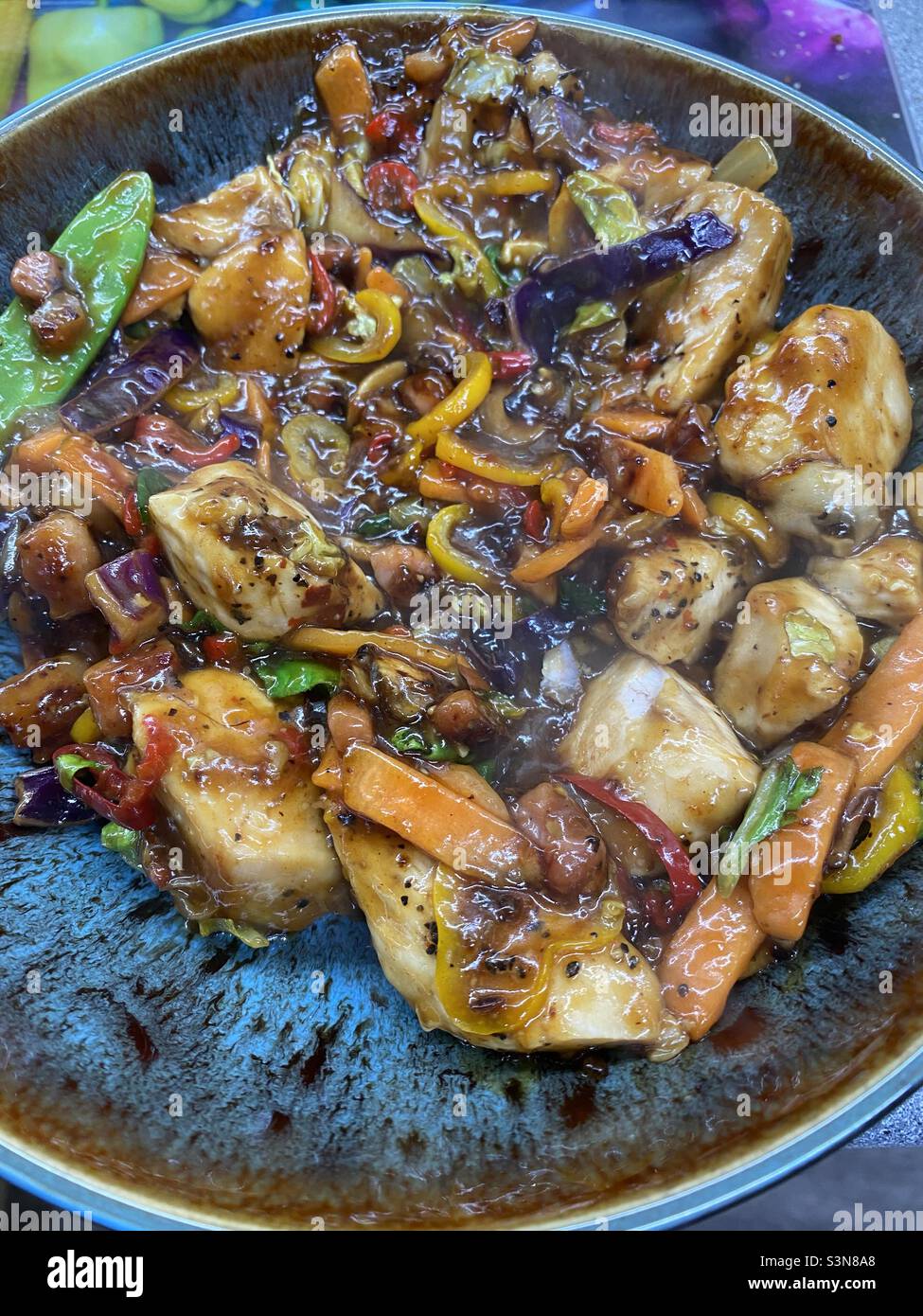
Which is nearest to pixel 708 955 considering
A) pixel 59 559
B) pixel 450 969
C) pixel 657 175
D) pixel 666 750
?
pixel 666 750

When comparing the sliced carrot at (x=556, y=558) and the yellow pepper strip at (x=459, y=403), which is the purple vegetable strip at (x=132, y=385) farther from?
the sliced carrot at (x=556, y=558)

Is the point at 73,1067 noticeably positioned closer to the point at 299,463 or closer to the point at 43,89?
the point at 299,463

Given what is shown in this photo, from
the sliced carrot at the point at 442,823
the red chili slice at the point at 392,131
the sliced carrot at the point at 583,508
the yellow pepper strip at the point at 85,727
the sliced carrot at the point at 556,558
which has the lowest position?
the sliced carrot at the point at 442,823

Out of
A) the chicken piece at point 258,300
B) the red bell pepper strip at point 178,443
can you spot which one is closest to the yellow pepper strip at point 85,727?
the red bell pepper strip at point 178,443

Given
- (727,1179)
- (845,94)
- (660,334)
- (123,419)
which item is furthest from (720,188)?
(727,1179)

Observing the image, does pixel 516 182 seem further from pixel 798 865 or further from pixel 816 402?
pixel 798 865
